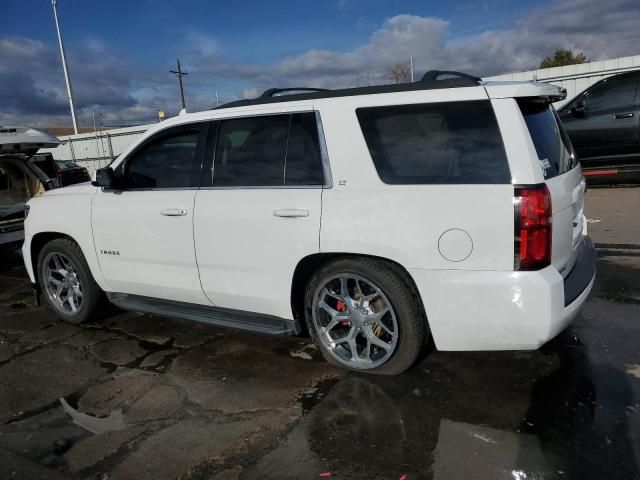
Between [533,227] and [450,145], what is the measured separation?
0.65 m

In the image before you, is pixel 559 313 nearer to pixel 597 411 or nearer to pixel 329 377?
pixel 597 411

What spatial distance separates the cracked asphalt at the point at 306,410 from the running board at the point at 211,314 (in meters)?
0.32

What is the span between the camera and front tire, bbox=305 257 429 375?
3.10 meters

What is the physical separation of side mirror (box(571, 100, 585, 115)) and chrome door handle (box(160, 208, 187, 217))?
842 centimetres

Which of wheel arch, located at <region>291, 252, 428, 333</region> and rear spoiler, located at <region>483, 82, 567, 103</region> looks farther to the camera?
wheel arch, located at <region>291, 252, 428, 333</region>

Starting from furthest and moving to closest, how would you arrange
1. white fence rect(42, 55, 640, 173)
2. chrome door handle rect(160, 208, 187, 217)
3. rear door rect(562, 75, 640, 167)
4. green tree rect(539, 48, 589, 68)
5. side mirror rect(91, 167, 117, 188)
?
1. green tree rect(539, 48, 589, 68)
2. white fence rect(42, 55, 640, 173)
3. rear door rect(562, 75, 640, 167)
4. side mirror rect(91, 167, 117, 188)
5. chrome door handle rect(160, 208, 187, 217)

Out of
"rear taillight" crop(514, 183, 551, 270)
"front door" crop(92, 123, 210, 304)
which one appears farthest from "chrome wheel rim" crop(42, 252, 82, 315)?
"rear taillight" crop(514, 183, 551, 270)

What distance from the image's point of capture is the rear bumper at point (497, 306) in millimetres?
2744

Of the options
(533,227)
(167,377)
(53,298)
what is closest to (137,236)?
(167,377)

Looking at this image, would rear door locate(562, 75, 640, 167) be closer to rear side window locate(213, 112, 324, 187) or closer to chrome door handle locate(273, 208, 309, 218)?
rear side window locate(213, 112, 324, 187)

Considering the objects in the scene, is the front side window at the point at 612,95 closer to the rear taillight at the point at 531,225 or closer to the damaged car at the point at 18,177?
the rear taillight at the point at 531,225

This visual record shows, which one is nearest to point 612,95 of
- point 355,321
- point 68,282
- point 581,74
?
point 581,74

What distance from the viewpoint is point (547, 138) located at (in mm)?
3094

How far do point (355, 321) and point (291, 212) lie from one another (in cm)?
83
